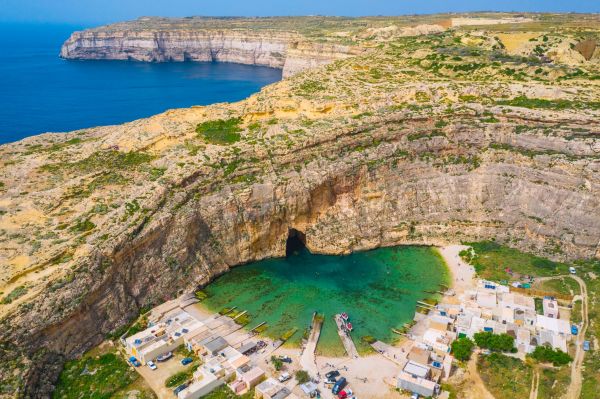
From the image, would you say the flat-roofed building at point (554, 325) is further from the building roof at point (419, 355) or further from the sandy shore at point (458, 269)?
the building roof at point (419, 355)

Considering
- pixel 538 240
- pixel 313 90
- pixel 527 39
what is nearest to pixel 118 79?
pixel 313 90

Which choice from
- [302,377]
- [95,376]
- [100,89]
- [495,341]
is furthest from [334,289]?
[100,89]

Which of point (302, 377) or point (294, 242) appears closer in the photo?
point (302, 377)

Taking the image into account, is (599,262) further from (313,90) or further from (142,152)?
(142,152)

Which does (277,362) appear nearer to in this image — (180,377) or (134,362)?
(180,377)

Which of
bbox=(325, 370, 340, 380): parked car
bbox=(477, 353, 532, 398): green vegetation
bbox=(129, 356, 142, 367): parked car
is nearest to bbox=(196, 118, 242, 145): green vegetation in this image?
bbox=(129, 356, 142, 367): parked car

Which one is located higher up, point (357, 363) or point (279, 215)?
point (279, 215)

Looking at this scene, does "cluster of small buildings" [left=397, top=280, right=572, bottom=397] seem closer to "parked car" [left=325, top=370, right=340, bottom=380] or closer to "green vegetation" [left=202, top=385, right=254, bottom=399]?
"parked car" [left=325, top=370, right=340, bottom=380]
